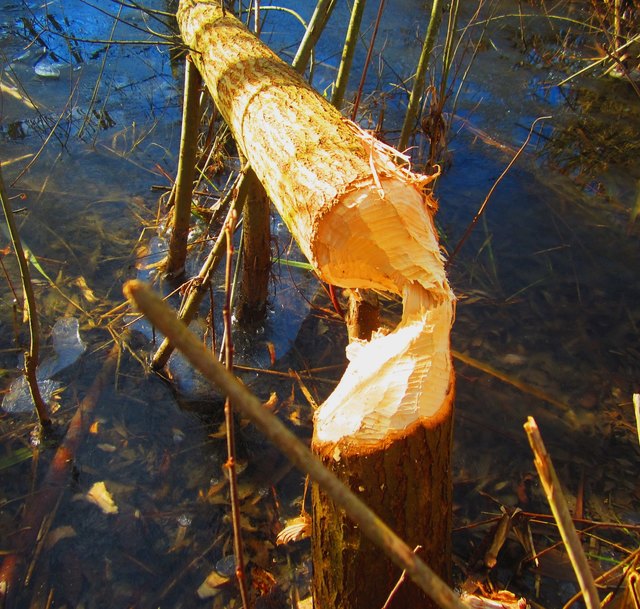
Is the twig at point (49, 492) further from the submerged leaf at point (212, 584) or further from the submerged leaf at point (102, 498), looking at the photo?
the submerged leaf at point (212, 584)

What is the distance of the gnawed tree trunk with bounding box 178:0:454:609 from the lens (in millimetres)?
1143

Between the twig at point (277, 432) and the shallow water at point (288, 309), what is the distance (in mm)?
1530

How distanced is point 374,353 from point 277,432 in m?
0.79

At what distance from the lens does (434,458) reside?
1191 mm

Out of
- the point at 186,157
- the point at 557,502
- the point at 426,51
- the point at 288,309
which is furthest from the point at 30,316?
the point at 426,51

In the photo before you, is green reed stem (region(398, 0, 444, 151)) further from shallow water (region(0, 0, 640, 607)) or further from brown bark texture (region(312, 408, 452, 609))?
brown bark texture (region(312, 408, 452, 609))

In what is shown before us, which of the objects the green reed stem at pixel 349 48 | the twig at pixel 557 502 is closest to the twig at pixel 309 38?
the green reed stem at pixel 349 48

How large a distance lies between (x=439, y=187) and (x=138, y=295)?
Result: 11.9 feet

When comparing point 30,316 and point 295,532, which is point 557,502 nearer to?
point 295,532

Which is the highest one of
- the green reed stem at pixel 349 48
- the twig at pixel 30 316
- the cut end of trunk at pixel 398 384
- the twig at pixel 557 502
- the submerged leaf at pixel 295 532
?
the green reed stem at pixel 349 48

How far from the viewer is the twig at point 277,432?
0.40 metres

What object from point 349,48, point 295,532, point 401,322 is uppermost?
point 349,48

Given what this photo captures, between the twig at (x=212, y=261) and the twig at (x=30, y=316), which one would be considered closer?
the twig at (x=30, y=316)

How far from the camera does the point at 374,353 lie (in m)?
1.25
